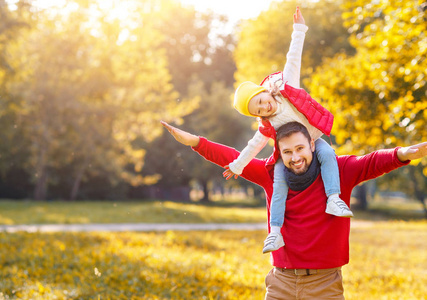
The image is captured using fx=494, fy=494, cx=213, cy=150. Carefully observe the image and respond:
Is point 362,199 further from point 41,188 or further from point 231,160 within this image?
point 231,160

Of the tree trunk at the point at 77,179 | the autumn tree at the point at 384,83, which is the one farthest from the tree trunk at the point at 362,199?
the autumn tree at the point at 384,83

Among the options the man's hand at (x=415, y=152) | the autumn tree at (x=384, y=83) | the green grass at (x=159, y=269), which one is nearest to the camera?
the man's hand at (x=415, y=152)

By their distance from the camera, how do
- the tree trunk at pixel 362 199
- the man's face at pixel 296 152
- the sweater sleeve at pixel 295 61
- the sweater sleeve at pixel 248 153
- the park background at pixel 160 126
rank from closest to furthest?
the man's face at pixel 296 152 < the sweater sleeve at pixel 248 153 < the sweater sleeve at pixel 295 61 < the park background at pixel 160 126 < the tree trunk at pixel 362 199

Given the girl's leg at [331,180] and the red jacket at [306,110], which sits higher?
the red jacket at [306,110]

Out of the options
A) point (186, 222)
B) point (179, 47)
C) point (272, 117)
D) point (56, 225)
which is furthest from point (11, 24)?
point (179, 47)

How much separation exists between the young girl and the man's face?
→ 0.04 m

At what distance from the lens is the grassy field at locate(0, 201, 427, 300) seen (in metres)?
5.75

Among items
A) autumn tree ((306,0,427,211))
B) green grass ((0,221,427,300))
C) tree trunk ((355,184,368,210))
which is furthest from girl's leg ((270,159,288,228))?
tree trunk ((355,184,368,210))

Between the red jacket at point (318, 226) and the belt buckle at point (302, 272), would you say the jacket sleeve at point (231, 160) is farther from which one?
the belt buckle at point (302, 272)

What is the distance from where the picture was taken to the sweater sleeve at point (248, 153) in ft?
9.91

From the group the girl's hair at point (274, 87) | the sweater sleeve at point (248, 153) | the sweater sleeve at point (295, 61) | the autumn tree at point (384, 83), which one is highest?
the autumn tree at point (384, 83)

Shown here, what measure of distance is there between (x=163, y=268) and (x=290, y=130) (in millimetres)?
4630

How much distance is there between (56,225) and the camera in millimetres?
13938

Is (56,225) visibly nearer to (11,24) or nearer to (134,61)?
(11,24)
